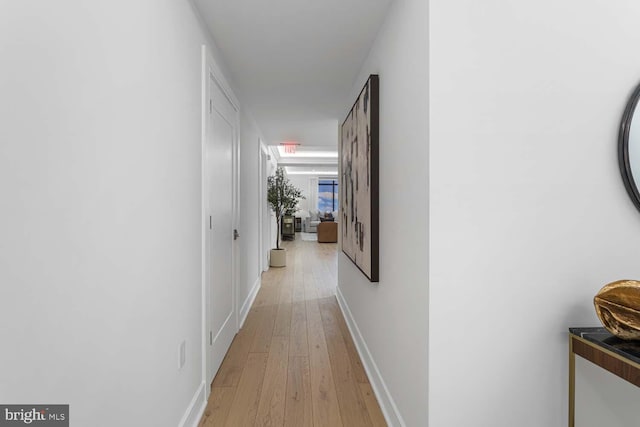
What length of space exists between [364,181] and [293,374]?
1471mm

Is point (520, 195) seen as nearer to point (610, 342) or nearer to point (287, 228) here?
point (610, 342)

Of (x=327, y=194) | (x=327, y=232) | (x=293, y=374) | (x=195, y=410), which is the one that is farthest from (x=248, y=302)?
(x=327, y=194)

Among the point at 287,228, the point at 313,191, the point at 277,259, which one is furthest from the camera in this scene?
the point at 313,191

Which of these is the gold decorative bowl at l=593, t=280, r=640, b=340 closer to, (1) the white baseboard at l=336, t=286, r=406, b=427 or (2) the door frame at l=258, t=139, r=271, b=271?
(1) the white baseboard at l=336, t=286, r=406, b=427

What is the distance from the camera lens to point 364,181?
2.52 meters

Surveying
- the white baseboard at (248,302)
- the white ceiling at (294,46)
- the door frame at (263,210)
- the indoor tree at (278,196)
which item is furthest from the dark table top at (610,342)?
the indoor tree at (278,196)

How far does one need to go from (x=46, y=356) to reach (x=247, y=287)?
11.0ft

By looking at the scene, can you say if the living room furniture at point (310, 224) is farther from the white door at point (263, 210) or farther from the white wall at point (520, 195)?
the white wall at point (520, 195)

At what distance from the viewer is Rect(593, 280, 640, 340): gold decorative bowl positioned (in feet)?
4.15

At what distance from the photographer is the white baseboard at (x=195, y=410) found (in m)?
1.88

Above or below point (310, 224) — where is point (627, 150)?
above

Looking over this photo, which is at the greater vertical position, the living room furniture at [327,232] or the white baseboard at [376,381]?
the living room furniture at [327,232]

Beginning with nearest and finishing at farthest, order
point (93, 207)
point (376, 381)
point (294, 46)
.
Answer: point (93, 207) < point (376, 381) < point (294, 46)

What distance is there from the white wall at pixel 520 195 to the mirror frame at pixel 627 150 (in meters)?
0.02
